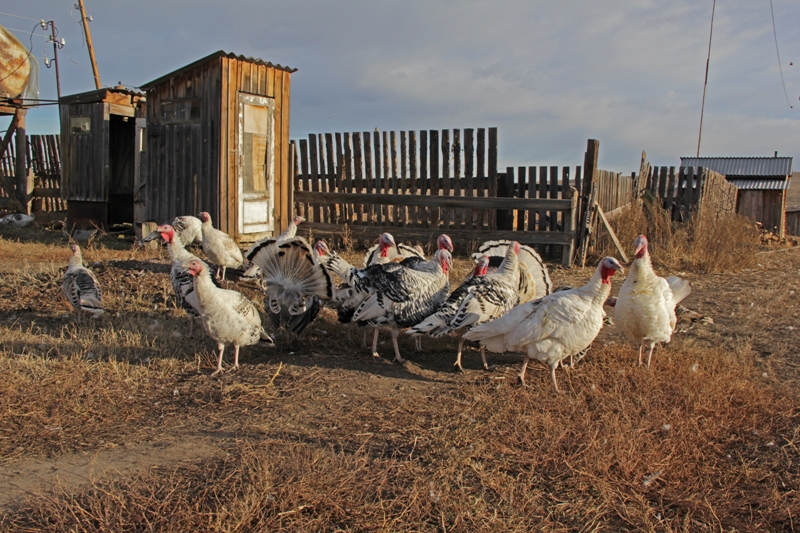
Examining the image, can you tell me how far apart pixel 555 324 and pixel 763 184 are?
999 inches

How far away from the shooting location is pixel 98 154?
1467 cm

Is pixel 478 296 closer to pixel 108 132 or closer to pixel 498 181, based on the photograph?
pixel 498 181

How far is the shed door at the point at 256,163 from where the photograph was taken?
1185 centimetres

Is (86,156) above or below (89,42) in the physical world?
below

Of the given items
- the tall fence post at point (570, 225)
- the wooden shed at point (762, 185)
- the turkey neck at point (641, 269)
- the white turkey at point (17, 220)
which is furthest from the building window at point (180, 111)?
the wooden shed at point (762, 185)

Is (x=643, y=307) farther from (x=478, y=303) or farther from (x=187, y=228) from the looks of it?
(x=187, y=228)

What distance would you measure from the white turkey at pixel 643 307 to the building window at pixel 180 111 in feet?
29.5

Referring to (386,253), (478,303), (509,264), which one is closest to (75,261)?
(386,253)

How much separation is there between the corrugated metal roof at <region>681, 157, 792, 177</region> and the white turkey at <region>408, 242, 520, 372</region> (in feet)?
80.0

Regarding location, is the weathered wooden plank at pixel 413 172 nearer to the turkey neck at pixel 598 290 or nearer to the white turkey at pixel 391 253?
the white turkey at pixel 391 253

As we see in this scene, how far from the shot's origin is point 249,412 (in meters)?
4.77

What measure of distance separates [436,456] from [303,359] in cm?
268

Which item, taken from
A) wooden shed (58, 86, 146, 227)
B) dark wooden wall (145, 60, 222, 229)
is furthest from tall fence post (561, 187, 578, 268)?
wooden shed (58, 86, 146, 227)

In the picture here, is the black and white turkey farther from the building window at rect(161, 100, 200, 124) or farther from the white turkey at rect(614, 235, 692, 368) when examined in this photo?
the building window at rect(161, 100, 200, 124)
